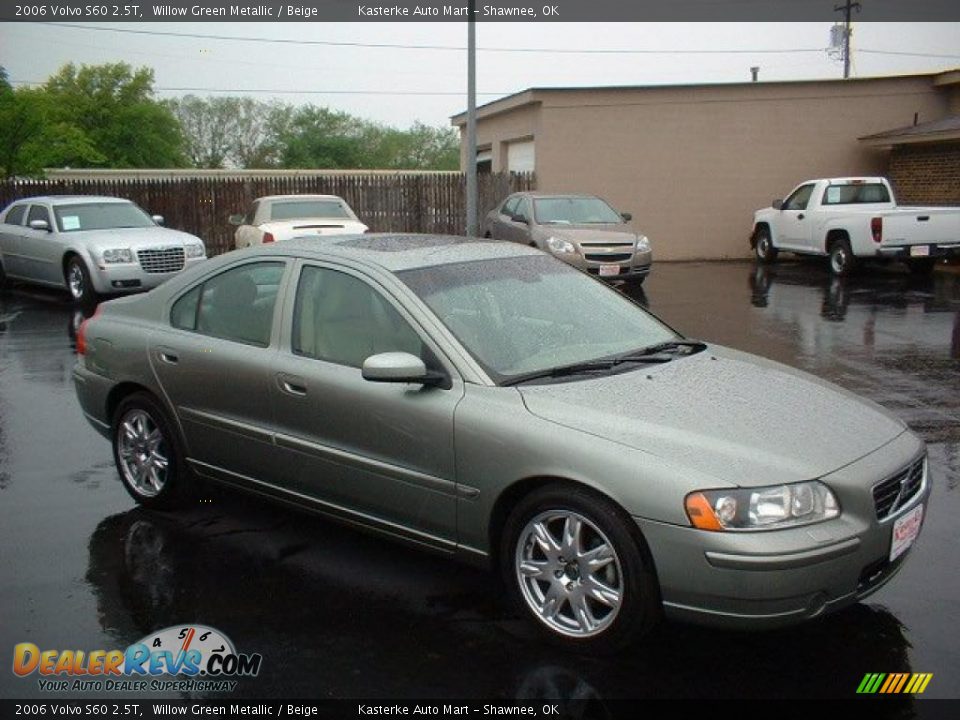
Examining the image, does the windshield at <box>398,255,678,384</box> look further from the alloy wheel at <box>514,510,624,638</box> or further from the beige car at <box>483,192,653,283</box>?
the beige car at <box>483,192,653,283</box>

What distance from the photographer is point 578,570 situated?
384 cm

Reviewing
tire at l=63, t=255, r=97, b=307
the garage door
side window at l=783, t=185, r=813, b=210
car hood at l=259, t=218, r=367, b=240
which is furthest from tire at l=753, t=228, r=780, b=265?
tire at l=63, t=255, r=97, b=307

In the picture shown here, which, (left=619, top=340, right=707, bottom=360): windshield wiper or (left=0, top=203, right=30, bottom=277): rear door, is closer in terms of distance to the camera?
(left=619, top=340, right=707, bottom=360): windshield wiper

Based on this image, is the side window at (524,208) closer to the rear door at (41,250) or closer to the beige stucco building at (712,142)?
the beige stucco building at (712,142)

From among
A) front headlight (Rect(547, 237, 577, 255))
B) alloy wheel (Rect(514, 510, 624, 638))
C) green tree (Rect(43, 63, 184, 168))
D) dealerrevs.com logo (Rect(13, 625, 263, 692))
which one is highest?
green tree (Rect(43, 63, 184, 168))

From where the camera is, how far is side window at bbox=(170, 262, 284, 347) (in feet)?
16.8

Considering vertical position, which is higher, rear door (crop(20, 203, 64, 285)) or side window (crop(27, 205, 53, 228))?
side window (crop(27, 205, 53, 228))

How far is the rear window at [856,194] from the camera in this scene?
18812 mm

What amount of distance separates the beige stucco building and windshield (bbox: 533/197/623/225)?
6313mm

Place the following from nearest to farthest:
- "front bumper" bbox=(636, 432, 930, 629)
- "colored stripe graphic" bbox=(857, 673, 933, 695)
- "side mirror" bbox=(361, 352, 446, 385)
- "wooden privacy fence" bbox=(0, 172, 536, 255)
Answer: "front bumper" bbox=(636, 432, 930, 629)
"colored stripe graphic" bbox=(857, 673, 933, 695)
"side mirror" bbox=(361, 352, 446, 385)
"wooden privacy fence" bbox=(0, 172, 536, 255)

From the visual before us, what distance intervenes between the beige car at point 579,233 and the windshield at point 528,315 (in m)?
8.79

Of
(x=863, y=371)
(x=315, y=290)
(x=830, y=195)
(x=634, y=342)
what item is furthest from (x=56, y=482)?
(x=830, y=195)

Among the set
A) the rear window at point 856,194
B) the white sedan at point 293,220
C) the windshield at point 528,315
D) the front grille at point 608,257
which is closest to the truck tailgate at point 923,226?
the rear window at point 856,194

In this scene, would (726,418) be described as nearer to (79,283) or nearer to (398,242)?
(398,242)
